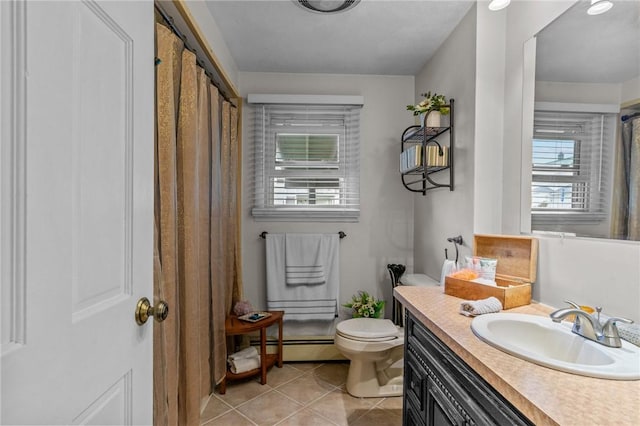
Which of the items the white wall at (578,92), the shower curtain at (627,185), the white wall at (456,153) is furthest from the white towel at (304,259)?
the shower curtain at (627,185)

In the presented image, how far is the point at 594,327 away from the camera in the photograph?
979mm

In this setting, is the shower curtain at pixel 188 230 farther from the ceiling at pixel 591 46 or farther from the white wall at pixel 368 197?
the ceiling at pixel 591 46

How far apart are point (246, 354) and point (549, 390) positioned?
2091mm

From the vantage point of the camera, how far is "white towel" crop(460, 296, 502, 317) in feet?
4.05

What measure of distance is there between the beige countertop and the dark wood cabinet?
5 centimetres

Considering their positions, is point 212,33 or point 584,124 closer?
point 584,124

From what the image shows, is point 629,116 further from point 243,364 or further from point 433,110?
point 243,364

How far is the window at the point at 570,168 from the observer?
3.89ft

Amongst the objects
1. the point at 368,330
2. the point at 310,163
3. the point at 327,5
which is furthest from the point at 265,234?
the point at 327,5
